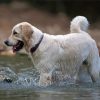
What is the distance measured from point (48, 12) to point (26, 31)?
969 inches

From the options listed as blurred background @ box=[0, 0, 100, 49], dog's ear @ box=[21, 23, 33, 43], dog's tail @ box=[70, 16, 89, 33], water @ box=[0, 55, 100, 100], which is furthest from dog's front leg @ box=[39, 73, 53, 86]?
blurred background @ box=[0, 0, 100, 49]

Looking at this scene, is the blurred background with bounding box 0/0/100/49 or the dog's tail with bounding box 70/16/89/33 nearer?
the dog's tail with bounding box 70/16/89/33

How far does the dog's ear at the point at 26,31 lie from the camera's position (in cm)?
1499

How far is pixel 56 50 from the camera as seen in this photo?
15250 mm

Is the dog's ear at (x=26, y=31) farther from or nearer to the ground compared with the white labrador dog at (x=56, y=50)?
farther from the ground

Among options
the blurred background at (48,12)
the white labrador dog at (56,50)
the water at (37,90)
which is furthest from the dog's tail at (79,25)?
the blurred background at (48,12)

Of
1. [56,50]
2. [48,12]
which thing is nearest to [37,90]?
[56,50]

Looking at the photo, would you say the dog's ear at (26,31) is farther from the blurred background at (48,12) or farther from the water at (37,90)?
the blurred background at (48,12)

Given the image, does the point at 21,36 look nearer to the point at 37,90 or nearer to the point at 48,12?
the point at 37,90

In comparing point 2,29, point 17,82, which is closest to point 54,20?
point 2,29

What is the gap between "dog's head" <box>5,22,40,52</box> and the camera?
1502cm

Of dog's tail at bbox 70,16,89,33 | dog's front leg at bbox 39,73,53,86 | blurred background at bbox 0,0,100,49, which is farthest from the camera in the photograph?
blurred background at bbox 0,0,100,49

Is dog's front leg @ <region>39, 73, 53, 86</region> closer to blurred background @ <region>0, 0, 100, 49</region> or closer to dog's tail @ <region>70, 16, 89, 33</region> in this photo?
dog's tail @ <region>70, 16, 89, 33</region>

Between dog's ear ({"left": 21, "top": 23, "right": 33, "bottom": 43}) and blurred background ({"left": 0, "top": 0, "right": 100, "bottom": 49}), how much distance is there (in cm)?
1875
